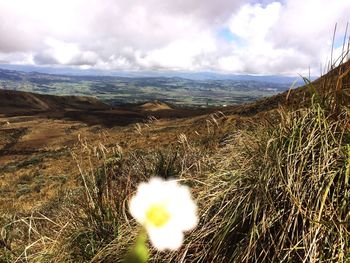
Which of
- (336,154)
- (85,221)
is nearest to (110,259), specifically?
(85,221)

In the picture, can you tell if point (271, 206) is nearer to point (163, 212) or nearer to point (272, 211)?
point (272, 211)

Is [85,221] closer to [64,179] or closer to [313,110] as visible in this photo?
[313,110]

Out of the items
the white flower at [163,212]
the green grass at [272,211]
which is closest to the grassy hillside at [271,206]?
the green grass at [272,211]

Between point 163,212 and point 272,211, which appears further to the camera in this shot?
point 272,211

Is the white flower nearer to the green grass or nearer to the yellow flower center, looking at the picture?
the yellow flower center

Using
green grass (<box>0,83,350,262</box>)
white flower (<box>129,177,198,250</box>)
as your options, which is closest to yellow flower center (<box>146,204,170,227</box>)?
white flower (<box>129,177,198,250</box>)

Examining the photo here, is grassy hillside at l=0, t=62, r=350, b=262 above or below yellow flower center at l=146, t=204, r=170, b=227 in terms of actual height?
below

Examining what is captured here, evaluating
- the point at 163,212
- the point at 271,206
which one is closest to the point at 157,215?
the point at 163,212

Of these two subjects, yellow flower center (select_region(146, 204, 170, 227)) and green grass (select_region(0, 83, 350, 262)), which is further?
green grass (select_region(0, 83, 350, 262))
